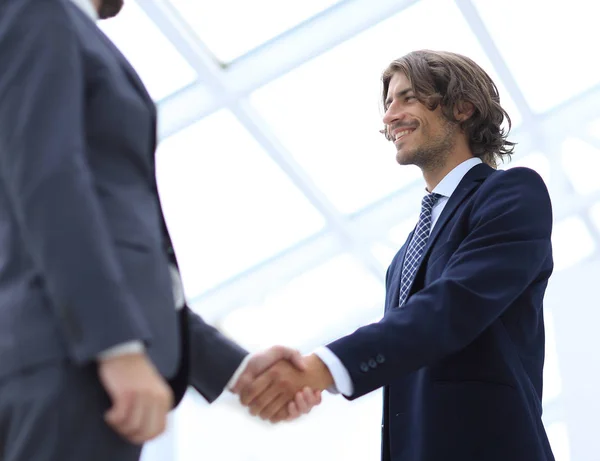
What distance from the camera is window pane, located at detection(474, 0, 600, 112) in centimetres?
777

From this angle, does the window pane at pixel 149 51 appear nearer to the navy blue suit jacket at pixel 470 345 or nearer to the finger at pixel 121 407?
the navy blue suit jacket at pixel 470 345

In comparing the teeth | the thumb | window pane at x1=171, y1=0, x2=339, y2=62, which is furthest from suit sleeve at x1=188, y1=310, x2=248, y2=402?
window pane at x1=171, y1=0, x2=339, y2=62

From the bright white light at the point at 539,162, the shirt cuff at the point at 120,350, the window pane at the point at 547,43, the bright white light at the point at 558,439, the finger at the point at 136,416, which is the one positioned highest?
the shirt cuff at the point at 120,350

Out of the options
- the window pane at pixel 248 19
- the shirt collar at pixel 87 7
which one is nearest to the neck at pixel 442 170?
the shirt collar at pixel 87 7

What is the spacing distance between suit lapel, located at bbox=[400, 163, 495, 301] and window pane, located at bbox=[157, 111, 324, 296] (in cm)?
417

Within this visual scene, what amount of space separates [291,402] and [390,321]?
0.40m

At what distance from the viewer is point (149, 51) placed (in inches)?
248

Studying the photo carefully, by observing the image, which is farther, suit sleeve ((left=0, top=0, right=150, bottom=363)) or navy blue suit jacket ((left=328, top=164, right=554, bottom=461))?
navy blue suit jacket ((left=328, top=164, right=554, bottom=461))

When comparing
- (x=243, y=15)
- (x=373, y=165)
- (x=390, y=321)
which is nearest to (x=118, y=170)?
(x=390, y=321)

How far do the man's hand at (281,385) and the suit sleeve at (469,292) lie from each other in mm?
80

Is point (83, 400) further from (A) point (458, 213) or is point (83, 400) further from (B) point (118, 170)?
(A) point (458, 213)

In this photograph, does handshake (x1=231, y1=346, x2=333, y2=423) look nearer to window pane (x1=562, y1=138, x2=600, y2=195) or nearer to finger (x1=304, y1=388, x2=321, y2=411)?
finger (x1=304, y1=388, x2=321, y2=411)

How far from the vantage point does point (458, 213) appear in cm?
291

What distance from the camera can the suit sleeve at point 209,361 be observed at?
7.63 ft
